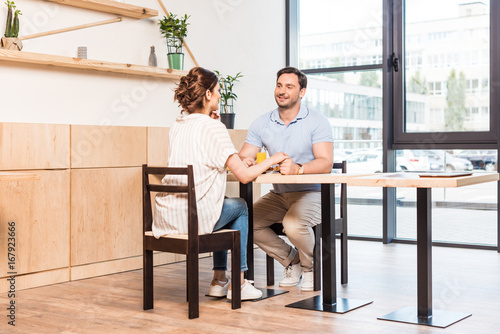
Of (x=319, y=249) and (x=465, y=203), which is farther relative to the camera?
(x=465, y=203)

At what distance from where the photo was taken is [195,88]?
3.22 m

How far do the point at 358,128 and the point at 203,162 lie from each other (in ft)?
9.98

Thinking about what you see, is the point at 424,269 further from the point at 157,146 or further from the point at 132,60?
the point at 132,60

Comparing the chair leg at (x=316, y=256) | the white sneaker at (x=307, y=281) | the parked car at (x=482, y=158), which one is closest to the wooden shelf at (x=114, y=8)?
the chair leg at (x=316, y=256)

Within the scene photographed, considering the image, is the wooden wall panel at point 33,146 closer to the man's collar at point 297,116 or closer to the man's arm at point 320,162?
the man's collar at point 297,116

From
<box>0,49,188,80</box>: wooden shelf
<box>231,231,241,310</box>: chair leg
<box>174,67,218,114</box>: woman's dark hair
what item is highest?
<box>0,49,188,80</box>: wooden shelf

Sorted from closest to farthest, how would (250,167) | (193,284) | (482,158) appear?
(193,284)
(250,167)
(482,158)

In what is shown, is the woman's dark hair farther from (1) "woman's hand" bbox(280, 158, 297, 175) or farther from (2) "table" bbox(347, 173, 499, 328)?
A: (2) "table" bbox(347, 173, 499, 328)

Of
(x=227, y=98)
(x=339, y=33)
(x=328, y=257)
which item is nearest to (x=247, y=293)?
(x=328, y=257)

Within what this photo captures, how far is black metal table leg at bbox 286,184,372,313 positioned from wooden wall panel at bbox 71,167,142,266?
152cm

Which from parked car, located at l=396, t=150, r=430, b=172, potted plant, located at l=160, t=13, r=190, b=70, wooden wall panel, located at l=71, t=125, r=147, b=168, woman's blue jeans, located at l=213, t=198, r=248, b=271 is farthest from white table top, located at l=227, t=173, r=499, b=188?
parked car, located at l=396, t=150, r=430, b=172

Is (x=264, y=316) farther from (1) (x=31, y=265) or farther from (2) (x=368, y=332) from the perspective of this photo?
(1) (x=31, y=265)

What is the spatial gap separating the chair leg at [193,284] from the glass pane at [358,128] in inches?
121

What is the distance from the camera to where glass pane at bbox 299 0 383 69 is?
576cm
